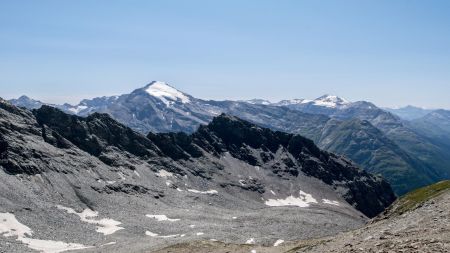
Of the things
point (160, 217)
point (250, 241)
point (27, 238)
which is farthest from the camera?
point (160, 217)

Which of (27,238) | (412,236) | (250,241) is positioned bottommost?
(27,238)

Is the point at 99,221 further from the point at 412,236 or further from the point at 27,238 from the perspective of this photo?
the point at 412,236

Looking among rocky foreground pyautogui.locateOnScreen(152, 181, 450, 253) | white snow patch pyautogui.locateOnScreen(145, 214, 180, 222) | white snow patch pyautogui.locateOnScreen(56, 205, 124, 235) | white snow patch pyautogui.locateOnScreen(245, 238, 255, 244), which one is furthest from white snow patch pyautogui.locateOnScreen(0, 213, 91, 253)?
rocky foreground pyautogui.locateOnScreen(152, 181, 450, 253)

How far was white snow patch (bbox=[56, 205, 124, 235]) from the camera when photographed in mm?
150625

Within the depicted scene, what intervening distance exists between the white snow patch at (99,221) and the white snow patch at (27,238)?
1926cm

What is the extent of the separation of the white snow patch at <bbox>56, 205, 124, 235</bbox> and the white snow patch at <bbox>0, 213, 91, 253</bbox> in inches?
758

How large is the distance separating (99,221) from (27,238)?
32.2 metres

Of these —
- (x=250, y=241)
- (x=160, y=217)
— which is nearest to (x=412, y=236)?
(x=250, y=241)

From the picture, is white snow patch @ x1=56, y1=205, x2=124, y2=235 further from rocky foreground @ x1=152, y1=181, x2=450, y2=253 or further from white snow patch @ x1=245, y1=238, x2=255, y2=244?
rocky foreground @ x1=152, y1=181, x2=450, y2=253

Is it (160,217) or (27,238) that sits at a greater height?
(27,238)

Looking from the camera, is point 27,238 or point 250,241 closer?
point 27,238

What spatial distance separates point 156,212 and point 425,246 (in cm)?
15366

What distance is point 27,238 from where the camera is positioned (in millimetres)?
129750

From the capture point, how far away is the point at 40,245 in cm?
12619
